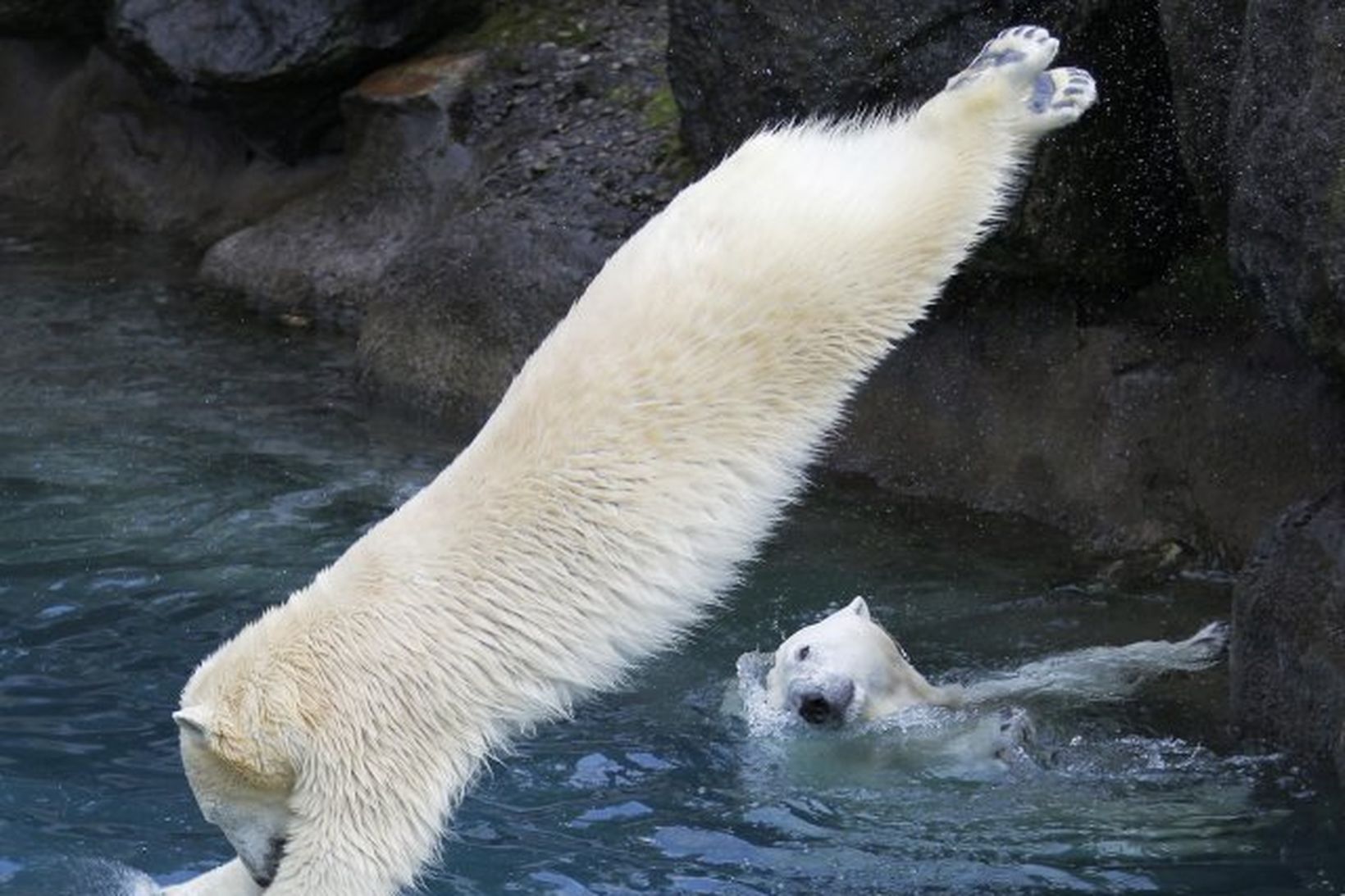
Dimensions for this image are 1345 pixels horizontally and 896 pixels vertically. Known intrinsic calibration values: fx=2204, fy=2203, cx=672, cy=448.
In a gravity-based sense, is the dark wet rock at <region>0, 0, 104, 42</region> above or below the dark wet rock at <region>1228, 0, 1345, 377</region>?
below

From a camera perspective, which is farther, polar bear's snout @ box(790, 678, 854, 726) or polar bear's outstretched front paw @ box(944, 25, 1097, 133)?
polar bear's snout @ box(790, 678, 854, 726)

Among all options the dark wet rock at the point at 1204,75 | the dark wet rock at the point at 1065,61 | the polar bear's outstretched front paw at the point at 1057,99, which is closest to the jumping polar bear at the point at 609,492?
the polar bear's outstretched front paw at the point at 1057,99

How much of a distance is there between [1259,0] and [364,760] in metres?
2.72

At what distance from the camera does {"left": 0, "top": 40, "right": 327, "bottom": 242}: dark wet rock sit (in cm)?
1141

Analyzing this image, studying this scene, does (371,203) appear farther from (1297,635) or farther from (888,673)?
(1297,635)

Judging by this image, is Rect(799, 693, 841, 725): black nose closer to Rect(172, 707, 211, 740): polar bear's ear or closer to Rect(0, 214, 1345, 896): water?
Rect(0, 214, 1345, 896): water

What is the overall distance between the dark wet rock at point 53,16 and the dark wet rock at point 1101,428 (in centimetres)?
573

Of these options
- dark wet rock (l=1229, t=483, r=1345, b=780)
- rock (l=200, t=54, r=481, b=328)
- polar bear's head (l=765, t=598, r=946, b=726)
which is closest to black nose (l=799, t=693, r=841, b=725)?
polar bear's head (l=765, t=598, r=946, b=726)

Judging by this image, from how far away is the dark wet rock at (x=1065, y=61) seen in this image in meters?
6.80

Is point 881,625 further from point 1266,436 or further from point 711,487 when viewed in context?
point 711,487

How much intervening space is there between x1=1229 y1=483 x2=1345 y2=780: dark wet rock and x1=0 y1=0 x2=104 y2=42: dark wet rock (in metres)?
7.84

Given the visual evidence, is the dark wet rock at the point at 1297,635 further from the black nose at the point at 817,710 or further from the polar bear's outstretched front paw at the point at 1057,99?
the polar bear's outstretched front paw at the point at 1057,99

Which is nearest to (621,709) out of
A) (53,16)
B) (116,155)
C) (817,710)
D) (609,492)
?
(817,710)

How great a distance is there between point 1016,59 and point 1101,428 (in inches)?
134
